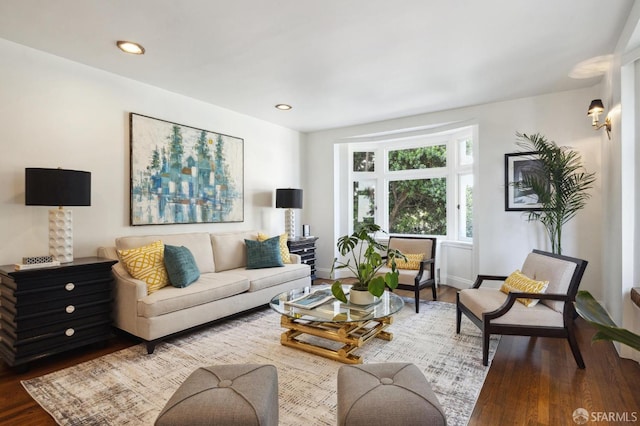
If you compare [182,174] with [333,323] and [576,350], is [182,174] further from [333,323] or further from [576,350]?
[576,350]

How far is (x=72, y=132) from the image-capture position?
316 centimetres

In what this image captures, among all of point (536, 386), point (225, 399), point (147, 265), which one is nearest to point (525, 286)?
point (536, 386)

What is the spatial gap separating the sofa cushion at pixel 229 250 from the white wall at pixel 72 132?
1.06ft

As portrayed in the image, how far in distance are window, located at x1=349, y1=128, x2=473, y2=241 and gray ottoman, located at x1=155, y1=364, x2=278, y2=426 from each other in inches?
174

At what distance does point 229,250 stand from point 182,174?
1.10 m

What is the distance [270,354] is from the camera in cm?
284

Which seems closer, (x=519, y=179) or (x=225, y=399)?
(x=225, y=399)

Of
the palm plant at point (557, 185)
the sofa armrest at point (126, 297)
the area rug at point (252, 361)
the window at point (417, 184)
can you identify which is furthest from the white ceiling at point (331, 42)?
the area rug at point (252, 361)

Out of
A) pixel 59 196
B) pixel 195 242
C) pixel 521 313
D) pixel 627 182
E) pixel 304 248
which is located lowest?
pixel 521 313

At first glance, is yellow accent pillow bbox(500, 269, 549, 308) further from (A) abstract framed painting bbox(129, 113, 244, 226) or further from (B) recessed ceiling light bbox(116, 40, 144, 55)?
(B) recessed ceiling light bbox(116, 40, 144, 55)

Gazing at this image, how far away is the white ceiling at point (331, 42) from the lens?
92.5 inches

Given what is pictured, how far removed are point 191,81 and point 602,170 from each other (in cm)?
468

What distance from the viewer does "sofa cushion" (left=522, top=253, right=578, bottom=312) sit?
2672 mm

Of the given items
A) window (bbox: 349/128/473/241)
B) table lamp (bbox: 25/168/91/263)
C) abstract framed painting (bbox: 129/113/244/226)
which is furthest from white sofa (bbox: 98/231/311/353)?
window (bbox: 349/128/473/241)
